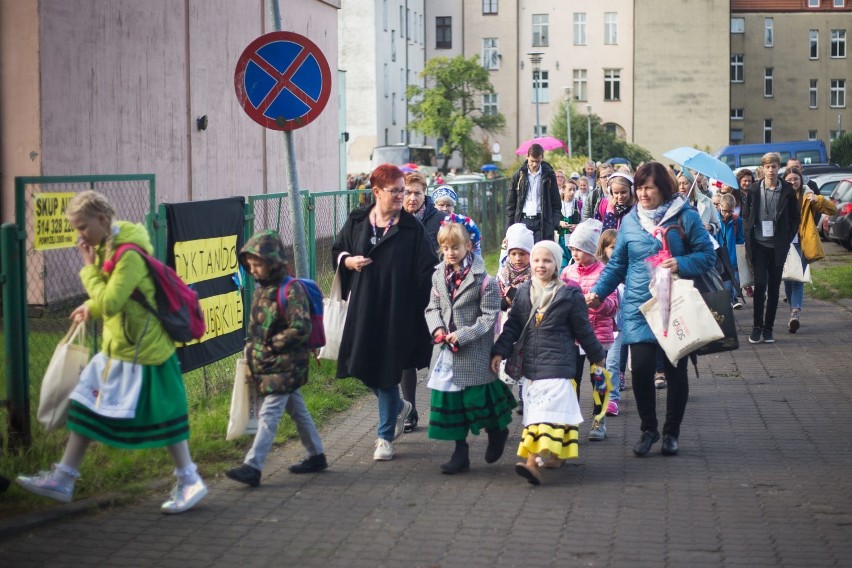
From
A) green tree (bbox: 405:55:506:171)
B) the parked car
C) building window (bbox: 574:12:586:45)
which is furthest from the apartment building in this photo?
the parked car

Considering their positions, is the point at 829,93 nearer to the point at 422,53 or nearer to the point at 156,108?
the point at 422,53

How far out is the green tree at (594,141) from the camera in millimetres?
71500

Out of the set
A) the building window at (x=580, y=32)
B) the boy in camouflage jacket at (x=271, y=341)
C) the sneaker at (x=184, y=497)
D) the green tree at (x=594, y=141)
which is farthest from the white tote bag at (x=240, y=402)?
the building window at (x=580, y=32)

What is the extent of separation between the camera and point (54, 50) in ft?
53.2

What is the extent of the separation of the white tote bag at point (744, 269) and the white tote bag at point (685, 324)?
22.7ft

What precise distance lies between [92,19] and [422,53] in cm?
6159

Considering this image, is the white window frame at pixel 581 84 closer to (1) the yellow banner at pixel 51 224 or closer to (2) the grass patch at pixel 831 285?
(2) the grass patch at pixel 831 285

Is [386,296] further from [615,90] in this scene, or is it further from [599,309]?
[615,90]

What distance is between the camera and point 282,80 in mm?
9320

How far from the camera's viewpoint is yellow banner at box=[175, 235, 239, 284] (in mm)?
8836

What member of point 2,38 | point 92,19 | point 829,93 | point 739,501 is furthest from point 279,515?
point 829,93

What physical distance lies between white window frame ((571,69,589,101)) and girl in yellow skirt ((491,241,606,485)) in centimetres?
7569

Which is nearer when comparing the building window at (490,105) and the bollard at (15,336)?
the bollard at (15,336)

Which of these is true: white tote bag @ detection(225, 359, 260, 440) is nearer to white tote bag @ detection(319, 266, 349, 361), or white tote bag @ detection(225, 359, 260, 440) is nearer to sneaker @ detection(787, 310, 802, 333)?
white tote bag @ detection(319, 266, 349, 361)
